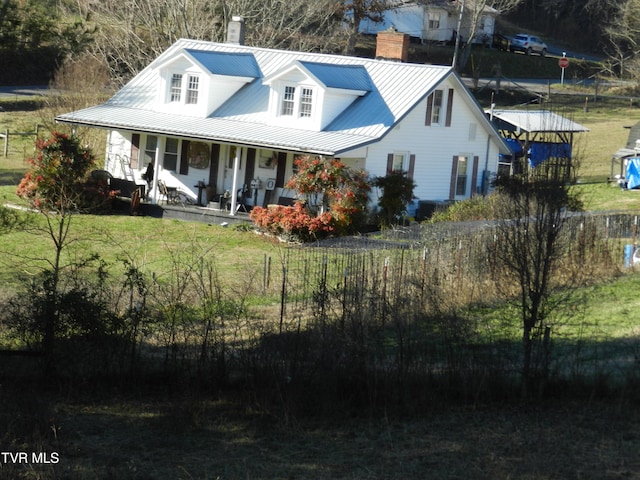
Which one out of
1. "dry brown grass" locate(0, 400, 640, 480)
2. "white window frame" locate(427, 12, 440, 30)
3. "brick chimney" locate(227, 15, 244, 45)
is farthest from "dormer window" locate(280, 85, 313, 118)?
"white window frame" locate(427, 12, 440, 30)

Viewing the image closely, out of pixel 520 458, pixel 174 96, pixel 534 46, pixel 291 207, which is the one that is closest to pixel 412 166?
pixel 291 207

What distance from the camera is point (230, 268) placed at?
86.2 ft

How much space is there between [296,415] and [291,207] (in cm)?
1929

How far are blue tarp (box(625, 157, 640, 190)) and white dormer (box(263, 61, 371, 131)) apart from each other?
477 inches

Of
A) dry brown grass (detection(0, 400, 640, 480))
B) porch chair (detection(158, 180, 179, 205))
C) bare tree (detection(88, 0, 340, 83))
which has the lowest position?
dry brown grass (detection(0, 400, 640, 480))

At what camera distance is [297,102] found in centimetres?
3556

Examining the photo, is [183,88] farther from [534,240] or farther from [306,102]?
[534,240]

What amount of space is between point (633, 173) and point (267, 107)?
50.4 feet

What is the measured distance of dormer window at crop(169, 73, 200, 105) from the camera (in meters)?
37.7

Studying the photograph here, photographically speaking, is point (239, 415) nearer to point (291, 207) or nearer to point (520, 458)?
point (520, 458)

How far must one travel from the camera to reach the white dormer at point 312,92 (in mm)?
35000

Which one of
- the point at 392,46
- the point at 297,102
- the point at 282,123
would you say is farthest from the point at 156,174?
the point at 392,46

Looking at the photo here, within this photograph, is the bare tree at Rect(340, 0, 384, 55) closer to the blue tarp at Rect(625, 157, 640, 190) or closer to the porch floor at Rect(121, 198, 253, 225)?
the blue tarp at Rect(625, 157, 640, 190)

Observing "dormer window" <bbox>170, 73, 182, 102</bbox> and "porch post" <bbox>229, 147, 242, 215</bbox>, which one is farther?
"dormer window" <bbox>170, 73, 182, 102</bbox>
